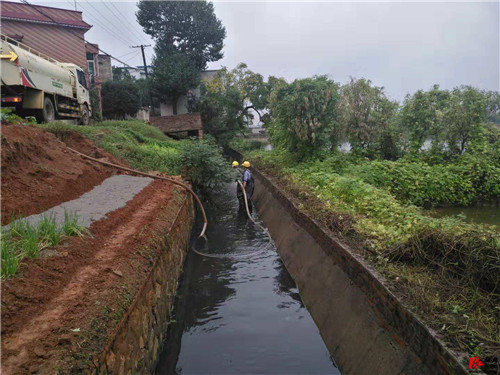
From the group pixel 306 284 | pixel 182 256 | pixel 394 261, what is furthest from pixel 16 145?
pixel 394 261

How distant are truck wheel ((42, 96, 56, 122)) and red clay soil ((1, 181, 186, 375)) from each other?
9946 millimetres

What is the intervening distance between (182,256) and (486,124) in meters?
12.5

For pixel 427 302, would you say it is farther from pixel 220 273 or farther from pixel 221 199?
pixel 221 199

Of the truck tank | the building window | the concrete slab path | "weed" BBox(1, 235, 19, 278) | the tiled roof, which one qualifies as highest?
the tiled roof

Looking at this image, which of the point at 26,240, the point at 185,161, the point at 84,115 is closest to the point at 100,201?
the point at 26,240

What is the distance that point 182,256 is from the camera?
8352 mm

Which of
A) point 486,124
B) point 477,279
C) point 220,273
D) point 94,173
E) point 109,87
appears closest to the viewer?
point 477,279

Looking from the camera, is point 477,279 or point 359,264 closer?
point 477,279

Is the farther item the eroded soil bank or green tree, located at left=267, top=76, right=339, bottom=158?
green tree, located at left=267, top=76, right=339, bottom=158

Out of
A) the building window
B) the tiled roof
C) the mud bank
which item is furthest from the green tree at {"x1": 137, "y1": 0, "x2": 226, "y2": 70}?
the mud bank

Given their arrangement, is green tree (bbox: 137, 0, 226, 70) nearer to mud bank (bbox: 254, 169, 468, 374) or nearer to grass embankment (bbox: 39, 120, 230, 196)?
grass embankment (bbox: 39, 120, 230, 196)

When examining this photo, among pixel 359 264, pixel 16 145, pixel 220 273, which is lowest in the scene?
pixel 220 273

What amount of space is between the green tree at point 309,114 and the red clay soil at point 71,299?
968cm

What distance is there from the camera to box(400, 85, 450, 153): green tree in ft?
45.2
